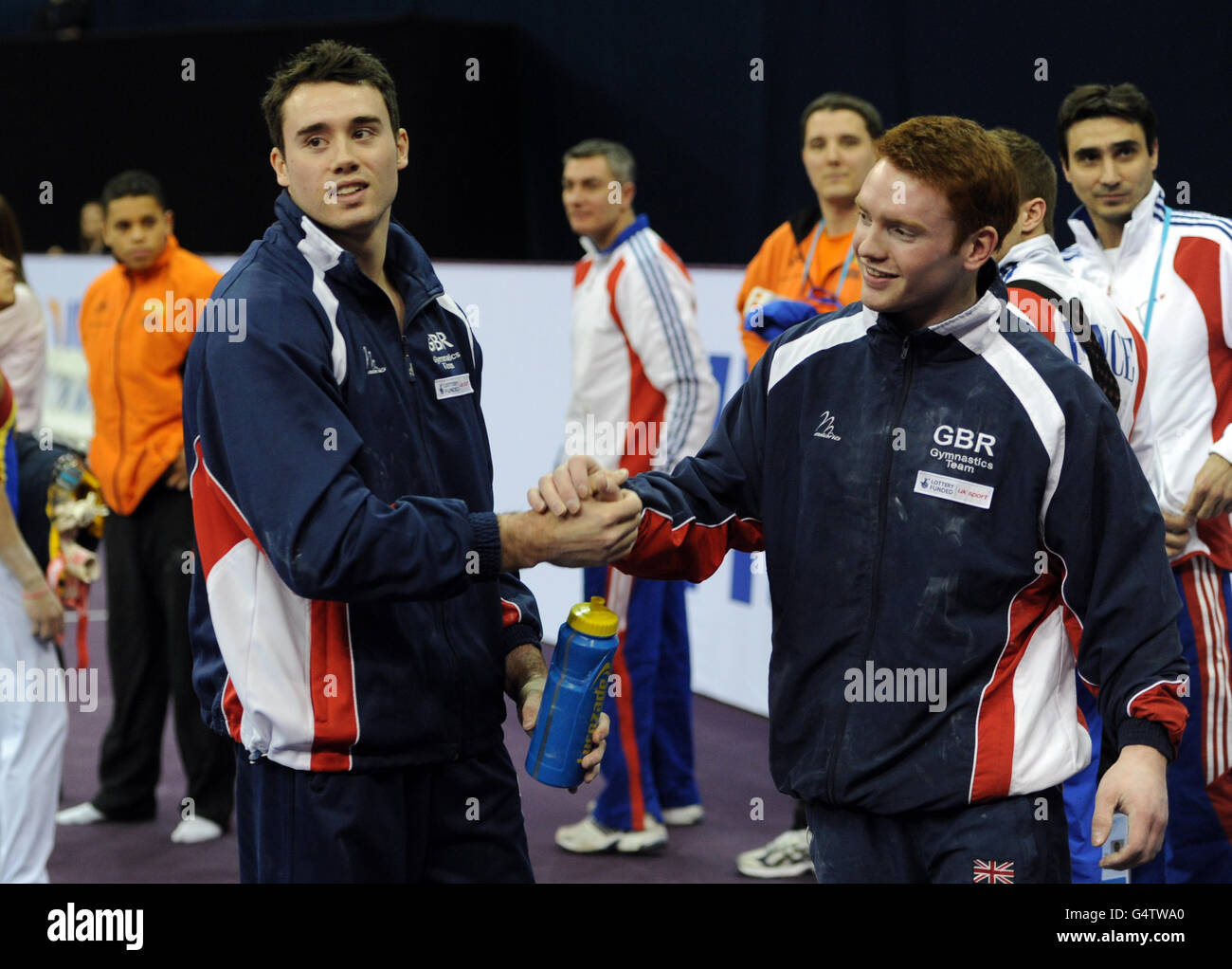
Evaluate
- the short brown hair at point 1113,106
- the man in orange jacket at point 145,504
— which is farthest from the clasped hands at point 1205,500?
the man in orange jacket at point 145,504

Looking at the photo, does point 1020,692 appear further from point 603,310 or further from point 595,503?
point 603,310

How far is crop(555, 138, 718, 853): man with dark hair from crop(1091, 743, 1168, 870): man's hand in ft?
8.79

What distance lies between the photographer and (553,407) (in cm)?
730

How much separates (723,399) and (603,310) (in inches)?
57.5

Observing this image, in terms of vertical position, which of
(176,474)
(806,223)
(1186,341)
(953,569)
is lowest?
(176,474)

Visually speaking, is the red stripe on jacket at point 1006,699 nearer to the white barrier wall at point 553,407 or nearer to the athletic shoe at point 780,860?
the athletic shoe at point 780,860

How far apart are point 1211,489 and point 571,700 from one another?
6.70 ft

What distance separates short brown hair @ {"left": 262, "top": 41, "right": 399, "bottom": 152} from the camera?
2516 mm

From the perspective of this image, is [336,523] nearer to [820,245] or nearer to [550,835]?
[820,245]

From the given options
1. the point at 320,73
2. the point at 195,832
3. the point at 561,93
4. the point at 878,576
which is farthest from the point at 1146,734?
the point at 561,93

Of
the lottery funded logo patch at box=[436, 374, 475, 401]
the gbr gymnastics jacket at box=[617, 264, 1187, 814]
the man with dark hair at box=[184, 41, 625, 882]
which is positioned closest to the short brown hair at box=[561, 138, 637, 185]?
the man with dark hair at box=[184, 41, 625, 882]

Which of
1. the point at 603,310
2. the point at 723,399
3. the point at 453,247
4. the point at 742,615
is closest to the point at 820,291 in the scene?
the point at 603,310

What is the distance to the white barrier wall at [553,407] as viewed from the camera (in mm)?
6457
